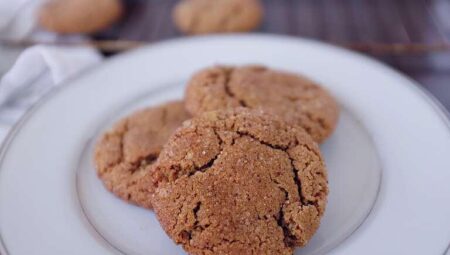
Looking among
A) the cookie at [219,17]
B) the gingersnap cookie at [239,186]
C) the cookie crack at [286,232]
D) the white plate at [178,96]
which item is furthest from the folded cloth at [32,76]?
the cookie crack at [286,232]

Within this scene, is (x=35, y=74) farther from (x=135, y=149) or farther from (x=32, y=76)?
(x=135, y=149)

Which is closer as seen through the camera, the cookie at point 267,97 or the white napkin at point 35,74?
the cookie at point 267,97

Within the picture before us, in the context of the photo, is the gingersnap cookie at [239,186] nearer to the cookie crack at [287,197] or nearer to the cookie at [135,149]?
Answer: the cookie crack at [287,197]

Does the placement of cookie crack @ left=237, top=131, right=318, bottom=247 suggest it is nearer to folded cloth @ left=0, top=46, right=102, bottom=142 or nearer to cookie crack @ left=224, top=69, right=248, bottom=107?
cookie crack @ left=224, top=69, right=248, bottom=107

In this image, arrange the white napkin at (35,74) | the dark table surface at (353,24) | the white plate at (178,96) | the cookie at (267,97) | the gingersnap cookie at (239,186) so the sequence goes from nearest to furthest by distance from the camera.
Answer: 1. the gingersnap cookie at (239,186)
2. the white plate at (178,96)
3. the cookie at (267,97)
4. the white napkin at (35,74)
5. the dark table surface at (353,24)

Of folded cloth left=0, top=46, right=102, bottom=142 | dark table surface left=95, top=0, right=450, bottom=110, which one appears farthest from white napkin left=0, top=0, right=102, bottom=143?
dark table surface left=95, top=0, right=450, bottom=110

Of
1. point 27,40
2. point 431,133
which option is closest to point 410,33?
point 431,133

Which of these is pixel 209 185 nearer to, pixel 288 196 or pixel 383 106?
pixel 288 196
